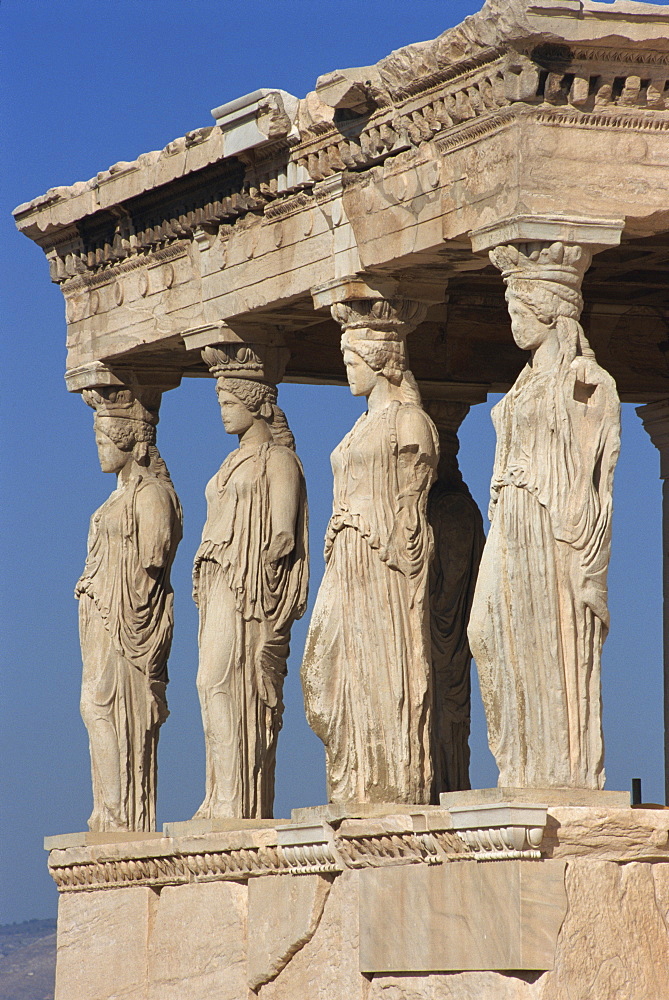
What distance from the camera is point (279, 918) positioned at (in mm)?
17266

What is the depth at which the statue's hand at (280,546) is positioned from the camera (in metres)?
18.5

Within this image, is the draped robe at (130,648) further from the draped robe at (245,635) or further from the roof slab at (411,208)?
the draped robe at (245,635)

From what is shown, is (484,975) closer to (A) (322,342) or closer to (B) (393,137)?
(B) (393,137)

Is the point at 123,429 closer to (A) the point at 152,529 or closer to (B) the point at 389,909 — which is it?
(A) the point at 152,529

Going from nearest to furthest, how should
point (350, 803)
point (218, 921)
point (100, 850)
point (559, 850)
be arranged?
point (559, 850)
point (350, 803)
point (218, 921)
point (100, 850)

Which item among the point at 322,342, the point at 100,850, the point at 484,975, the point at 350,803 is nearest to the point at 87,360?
the point at 322,342

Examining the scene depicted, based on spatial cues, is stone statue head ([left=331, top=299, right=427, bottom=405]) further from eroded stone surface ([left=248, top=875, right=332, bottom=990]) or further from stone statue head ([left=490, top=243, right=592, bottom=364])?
eroded stone surface ([left=248, top=875, right=332, bottom=990])

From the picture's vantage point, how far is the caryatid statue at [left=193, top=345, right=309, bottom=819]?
1847cm

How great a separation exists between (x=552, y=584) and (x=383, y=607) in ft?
5.68

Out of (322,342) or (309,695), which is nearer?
(309,695)

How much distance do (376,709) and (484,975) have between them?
2194 millimetres

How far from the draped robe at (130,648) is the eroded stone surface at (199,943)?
1.35 meters

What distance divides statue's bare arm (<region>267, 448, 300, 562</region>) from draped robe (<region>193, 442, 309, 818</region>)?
0.13 feet

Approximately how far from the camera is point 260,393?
18.8 metres
